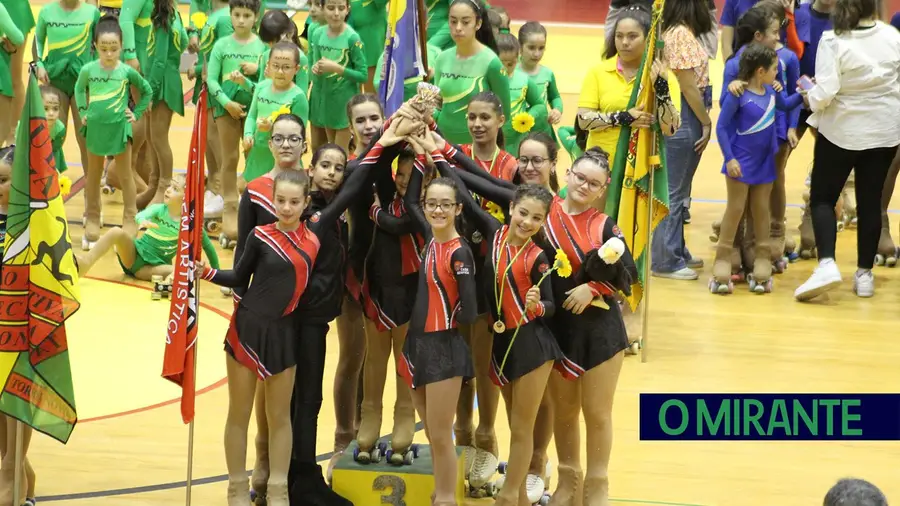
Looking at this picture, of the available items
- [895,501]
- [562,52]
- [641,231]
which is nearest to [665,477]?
[895,501]

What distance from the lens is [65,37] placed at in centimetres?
1062

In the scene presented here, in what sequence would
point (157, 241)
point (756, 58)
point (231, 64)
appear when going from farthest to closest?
1. point (231, 64)
2. point (157, 241)
3. point (756, 58)

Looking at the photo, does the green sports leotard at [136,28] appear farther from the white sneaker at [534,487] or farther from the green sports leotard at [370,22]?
the white sneaker at [534,487]

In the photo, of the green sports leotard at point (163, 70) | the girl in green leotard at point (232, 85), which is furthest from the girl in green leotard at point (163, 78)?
the girl in green leotard at point (232, 85)

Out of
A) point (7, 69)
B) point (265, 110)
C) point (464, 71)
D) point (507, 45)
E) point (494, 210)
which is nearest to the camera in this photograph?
point (494, 210)

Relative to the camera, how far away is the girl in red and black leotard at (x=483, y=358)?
21.3ft

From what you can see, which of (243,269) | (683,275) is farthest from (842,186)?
(243,269)

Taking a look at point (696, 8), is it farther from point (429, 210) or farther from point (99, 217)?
point (99, 217)

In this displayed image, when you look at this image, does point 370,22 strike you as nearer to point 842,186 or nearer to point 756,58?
point 756,58

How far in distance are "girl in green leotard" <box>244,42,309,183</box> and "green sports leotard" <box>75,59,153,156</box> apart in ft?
3.59

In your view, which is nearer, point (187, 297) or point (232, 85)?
point (187, 297)

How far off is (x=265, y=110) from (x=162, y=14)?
1.95 metres

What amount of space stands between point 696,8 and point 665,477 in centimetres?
348

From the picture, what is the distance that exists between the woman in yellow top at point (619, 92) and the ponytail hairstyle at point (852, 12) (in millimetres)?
1439
